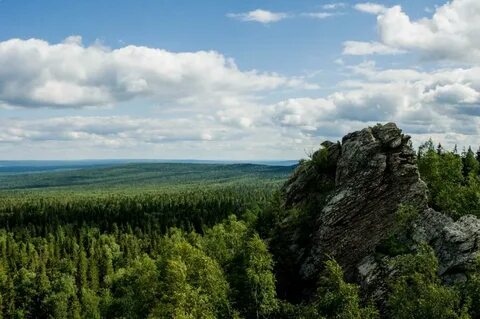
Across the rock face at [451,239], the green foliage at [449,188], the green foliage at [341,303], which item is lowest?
the green foliage at [341,303]

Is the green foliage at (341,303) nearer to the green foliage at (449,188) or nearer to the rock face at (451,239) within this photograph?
the rock face at (451,239)

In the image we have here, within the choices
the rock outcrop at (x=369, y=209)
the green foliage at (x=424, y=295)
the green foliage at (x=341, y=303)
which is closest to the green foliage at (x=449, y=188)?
the rock outcrop at (x=369, y=209)

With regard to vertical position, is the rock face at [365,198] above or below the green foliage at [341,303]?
above

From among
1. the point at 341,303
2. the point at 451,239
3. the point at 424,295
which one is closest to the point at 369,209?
the point at 451,239

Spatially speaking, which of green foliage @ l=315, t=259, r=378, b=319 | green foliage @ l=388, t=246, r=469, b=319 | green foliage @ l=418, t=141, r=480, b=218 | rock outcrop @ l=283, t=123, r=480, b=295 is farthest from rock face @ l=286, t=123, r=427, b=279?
green foliage @ l=388, t=246, r=469, b=319

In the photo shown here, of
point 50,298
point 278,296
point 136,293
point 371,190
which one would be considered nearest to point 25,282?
point 50,298

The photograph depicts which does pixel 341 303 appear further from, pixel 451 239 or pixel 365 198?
pixel 365 198

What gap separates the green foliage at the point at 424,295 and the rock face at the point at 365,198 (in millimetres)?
13930

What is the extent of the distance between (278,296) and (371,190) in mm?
21022

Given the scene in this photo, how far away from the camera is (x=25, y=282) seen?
481 feet

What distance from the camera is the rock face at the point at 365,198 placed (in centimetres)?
7206

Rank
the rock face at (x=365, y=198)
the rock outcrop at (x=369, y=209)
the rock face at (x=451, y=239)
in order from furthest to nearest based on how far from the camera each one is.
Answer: the rock face at (x=365, y=198) → the rock outcrop at (x=369, y=209) → the rock face at (x=451, y=239)

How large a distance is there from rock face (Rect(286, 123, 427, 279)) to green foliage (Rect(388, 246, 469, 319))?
548 inches

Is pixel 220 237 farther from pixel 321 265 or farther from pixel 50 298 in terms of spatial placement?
pixel 50 298
